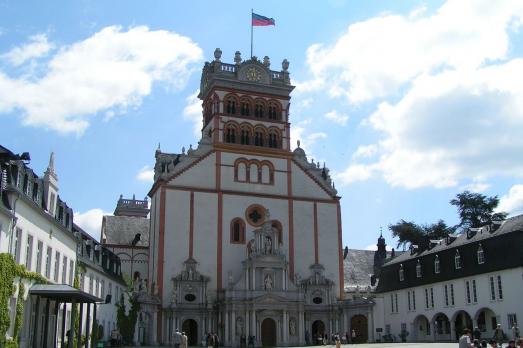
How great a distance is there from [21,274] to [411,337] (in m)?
41.9

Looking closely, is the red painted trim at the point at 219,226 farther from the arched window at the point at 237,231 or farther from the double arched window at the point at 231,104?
the double arched window at the point at 231,104

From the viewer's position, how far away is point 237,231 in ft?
198

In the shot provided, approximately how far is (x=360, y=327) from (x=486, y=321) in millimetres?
14018

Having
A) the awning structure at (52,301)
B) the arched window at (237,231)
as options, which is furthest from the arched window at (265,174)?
the awning structure at (52,301)

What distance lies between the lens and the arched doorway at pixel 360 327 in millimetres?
60781

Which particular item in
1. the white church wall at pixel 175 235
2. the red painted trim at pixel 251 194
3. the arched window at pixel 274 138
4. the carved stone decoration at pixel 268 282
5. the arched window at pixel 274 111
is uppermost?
the arched window at pixel 274 111

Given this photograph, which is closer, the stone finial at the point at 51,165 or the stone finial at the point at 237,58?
the stone finial at the point at 51,165

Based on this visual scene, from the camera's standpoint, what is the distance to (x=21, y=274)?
28094mm

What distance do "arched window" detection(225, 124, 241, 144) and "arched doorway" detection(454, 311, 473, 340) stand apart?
26.8 m

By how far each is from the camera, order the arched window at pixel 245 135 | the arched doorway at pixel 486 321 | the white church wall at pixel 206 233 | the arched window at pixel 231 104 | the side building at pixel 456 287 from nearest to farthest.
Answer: the side building at pixel 456 287, the arched doorway at pixel 486 321, the white church wall at pixel 206 233, the arched window at pixel 245 135, the arched window at pixel 231 104

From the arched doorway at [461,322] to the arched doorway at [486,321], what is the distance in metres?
1.39

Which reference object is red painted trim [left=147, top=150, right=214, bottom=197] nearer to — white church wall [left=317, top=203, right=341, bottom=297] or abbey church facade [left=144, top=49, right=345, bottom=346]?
abbey church facade [left=144, top=49, right=345, bottom=346]

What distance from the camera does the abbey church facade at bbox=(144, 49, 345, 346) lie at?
55.5 m

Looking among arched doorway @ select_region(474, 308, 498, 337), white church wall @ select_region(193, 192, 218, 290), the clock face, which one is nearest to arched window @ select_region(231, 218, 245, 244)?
white church wall @ select_region(193, 192, 218, 290)
